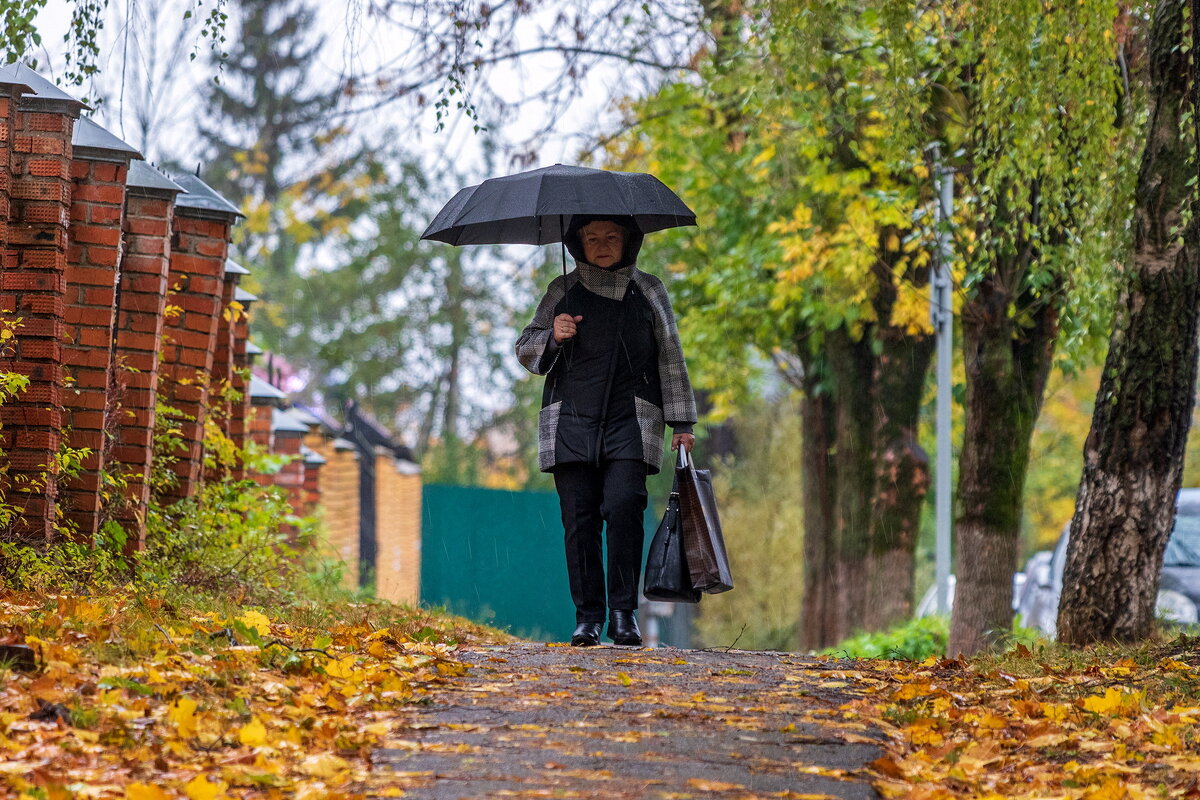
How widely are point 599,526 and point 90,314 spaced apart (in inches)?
98.9

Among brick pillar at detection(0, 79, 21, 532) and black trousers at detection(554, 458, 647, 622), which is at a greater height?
brick pillar at detection(0, 79, 21, 532)

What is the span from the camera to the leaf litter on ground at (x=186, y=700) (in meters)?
3.57

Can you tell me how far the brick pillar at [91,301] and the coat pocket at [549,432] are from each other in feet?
6.61

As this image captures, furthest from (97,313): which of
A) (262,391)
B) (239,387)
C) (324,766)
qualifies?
(262,391)

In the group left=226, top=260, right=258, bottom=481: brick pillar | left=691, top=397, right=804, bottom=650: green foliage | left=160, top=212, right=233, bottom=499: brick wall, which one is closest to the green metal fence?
left=226, top=260, right=258, bottom=481: brick pillar

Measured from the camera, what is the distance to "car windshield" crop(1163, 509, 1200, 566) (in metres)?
10.8

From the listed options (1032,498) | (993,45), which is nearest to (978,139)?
(993,45)

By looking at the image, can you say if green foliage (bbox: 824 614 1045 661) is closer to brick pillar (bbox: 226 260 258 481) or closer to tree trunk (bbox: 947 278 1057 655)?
tree trunk (bbox: 947 278 1057 655)

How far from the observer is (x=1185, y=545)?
1108cm

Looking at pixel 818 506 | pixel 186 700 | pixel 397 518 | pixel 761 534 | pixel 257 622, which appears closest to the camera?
pixel 186 700

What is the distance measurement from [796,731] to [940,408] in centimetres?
1165

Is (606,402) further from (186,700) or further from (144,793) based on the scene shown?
(144,793)

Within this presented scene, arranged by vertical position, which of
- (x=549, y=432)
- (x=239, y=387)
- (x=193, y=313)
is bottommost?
(x=549, y=432)

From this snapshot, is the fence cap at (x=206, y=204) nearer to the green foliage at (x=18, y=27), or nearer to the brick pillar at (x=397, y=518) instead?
the green foliage at (x=18, y=27)
